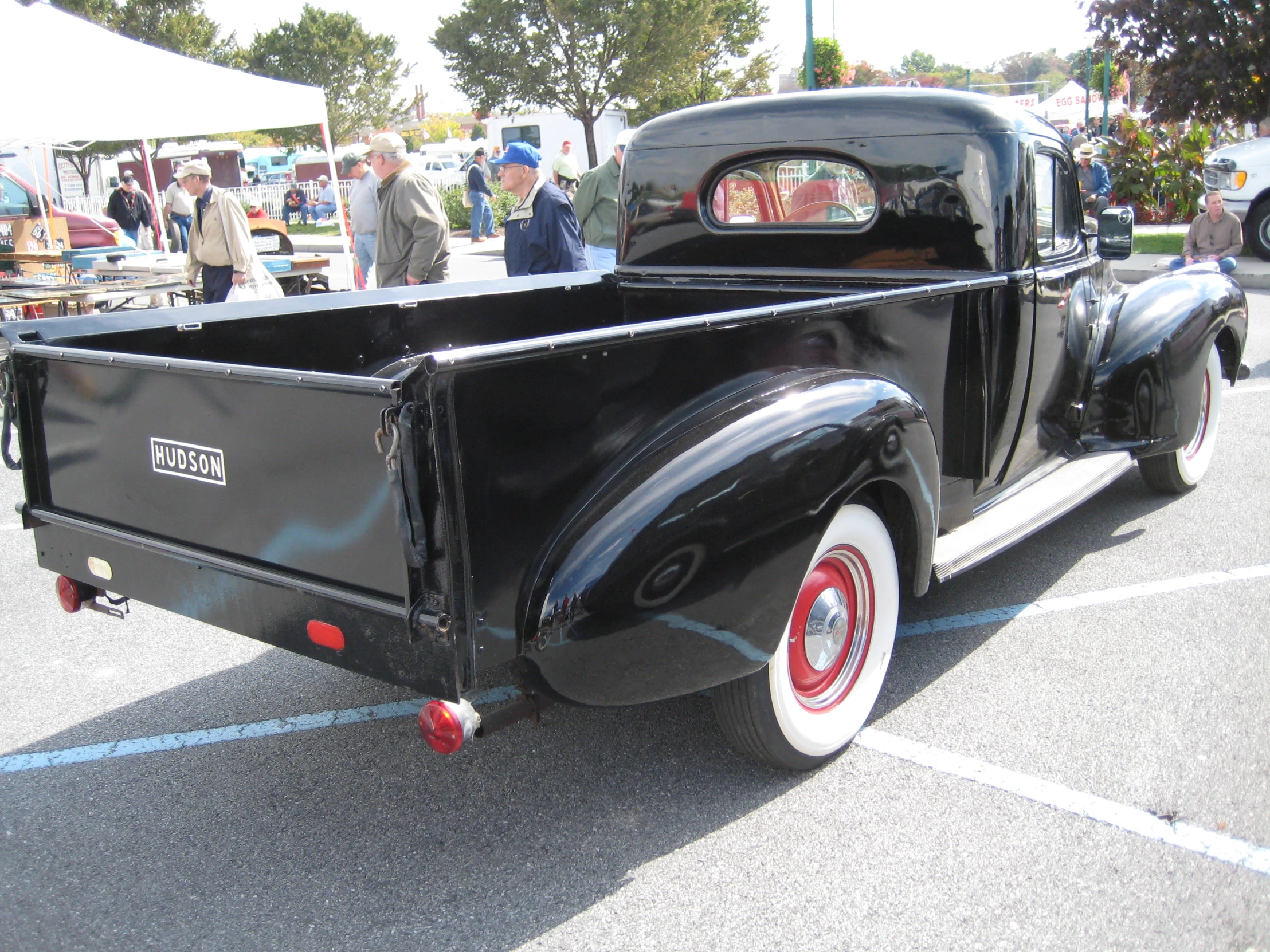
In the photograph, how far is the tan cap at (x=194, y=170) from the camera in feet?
24.5

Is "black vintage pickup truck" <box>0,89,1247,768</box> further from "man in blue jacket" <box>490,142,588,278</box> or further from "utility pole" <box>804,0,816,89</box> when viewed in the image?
"utility pole" <box>804,0,816,89</box>

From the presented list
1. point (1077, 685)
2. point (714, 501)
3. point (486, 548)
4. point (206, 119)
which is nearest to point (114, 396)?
point (486, 548)

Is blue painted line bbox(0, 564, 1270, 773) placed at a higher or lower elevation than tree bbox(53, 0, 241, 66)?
lower

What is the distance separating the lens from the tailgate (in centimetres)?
216

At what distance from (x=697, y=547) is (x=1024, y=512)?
1.88m

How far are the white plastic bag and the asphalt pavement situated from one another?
4.22 meters

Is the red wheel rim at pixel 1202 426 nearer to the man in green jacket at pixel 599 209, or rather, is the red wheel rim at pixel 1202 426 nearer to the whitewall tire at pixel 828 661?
the whitewall tire at pixel 828 661

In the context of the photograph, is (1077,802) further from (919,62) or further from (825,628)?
(919,62)

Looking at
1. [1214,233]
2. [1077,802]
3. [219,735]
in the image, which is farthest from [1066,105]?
[219,735]

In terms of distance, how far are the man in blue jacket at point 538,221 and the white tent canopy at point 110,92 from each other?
564 cm

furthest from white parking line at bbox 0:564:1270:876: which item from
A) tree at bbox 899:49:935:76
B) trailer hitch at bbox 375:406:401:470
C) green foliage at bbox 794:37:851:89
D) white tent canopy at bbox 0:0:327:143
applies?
tree at bbox 899:49:935:76

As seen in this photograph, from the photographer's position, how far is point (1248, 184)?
42.4 ft

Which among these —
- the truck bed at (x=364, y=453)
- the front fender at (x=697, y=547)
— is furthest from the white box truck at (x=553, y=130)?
the front fender at (x=697, y=547)

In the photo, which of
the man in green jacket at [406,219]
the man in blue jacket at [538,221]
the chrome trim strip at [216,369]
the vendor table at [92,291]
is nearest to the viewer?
the chrome trim strip at [216,369]
